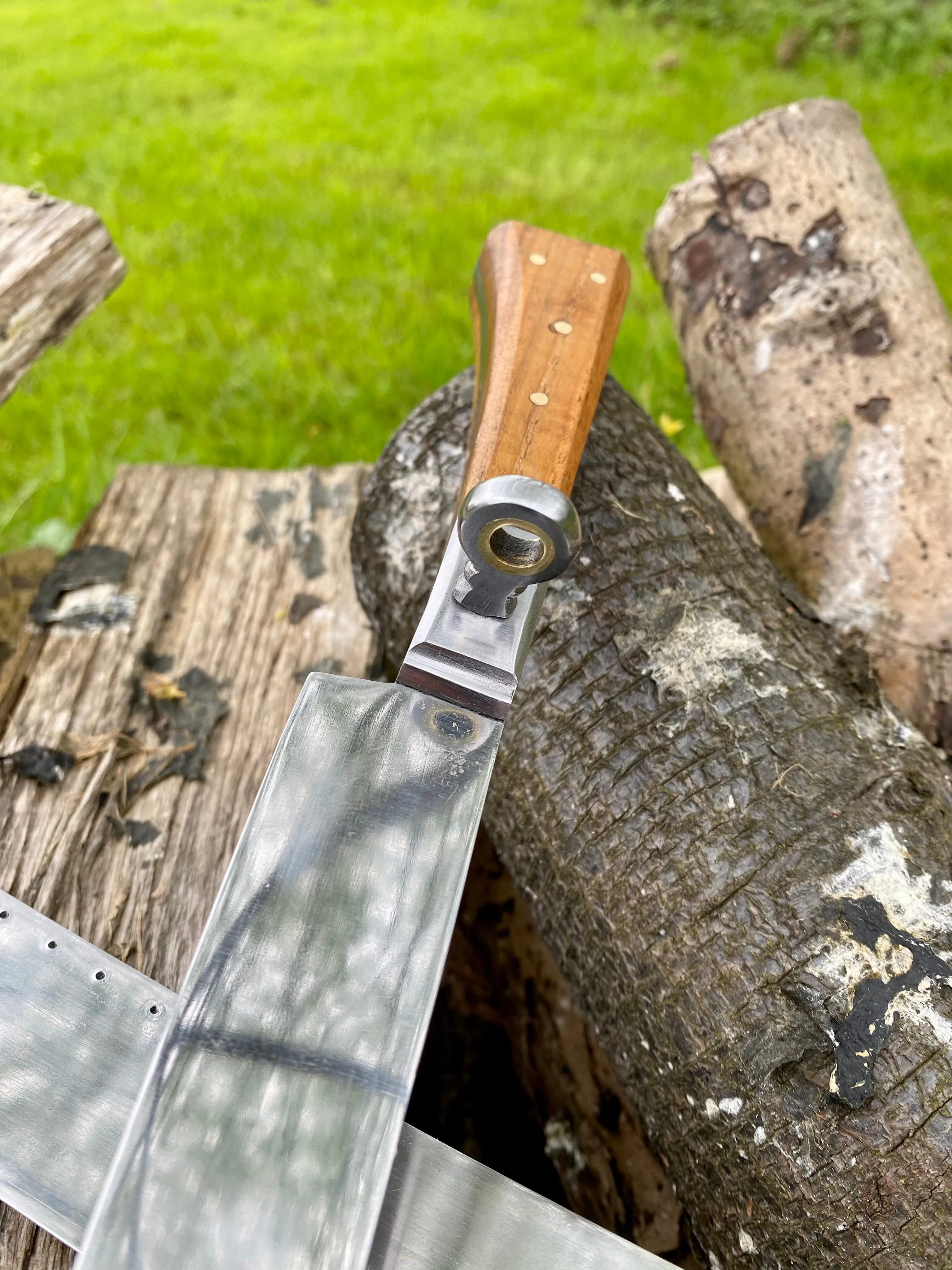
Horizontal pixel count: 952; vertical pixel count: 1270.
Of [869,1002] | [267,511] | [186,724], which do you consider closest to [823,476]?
[869,1002]

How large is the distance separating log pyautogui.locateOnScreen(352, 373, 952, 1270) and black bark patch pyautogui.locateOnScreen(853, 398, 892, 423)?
58cm

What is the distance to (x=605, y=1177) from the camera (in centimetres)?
152

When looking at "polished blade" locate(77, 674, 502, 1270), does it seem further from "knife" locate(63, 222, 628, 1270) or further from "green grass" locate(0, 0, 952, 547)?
"green grass" locate(0, 0, 952, 547)

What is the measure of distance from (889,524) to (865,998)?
3.63 ft

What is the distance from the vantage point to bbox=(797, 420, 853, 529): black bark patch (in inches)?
74.9

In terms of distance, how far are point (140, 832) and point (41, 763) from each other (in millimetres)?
238

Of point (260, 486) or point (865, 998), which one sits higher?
point (865, 998)

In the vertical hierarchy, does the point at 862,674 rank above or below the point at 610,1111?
above

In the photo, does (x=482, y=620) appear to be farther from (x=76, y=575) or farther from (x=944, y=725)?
(x=76, y=575)

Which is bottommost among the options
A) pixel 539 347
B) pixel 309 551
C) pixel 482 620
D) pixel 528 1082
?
pixel 528 1082

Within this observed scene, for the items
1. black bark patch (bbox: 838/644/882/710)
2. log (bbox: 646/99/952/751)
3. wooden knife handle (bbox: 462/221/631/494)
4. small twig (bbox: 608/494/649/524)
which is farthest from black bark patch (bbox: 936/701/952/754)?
wooden knife handle (bbox: 462/221/631/494)

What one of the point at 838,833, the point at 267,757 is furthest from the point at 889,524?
the point at 267,757

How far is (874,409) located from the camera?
1883 mm

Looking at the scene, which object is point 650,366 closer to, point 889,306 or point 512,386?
point 889,306
